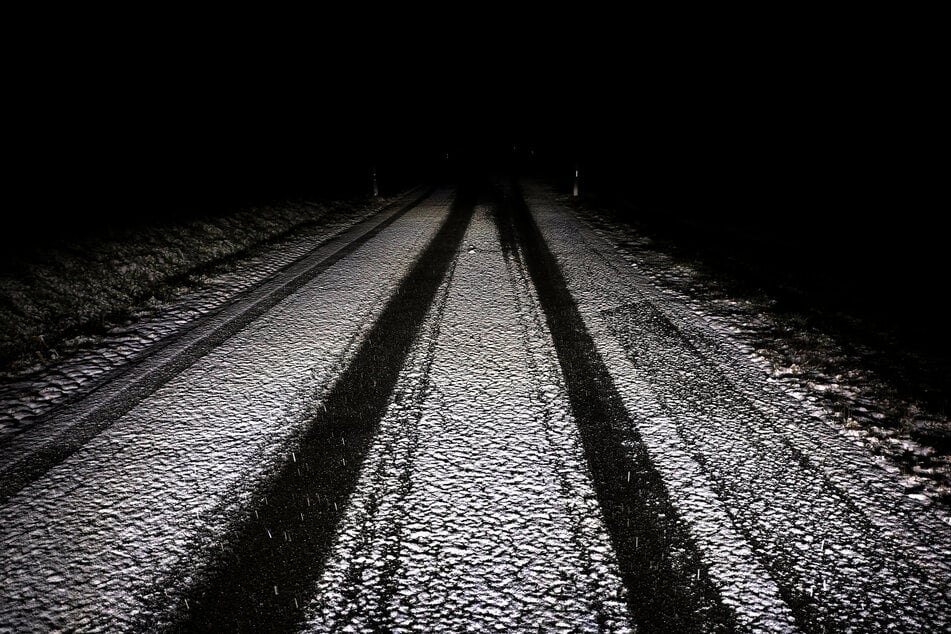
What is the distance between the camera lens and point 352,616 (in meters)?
2.09

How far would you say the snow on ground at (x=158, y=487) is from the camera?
223 cm

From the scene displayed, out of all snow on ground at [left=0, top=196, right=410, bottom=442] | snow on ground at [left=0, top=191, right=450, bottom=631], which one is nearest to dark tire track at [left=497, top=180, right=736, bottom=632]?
snow on ground at [left=0, top=191, right=450, bottom=631]

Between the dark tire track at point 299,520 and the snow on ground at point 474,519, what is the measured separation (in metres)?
0.11

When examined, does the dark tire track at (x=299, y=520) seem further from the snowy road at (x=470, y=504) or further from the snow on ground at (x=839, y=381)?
the snow on ground at (x=839, y=381)

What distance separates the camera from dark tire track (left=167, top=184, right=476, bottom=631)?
2117 mm

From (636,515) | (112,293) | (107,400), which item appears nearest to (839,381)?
(636,515)

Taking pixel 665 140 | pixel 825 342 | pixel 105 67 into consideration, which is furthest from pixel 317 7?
pixel 825 342

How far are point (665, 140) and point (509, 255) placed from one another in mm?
30857

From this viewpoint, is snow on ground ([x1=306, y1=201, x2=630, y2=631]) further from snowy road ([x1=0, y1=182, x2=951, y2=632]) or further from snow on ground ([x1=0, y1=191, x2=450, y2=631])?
snow on ground ([x1=0, y1=191, x2=450, y2=631])

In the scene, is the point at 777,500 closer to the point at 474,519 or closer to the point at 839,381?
the point at 474,519

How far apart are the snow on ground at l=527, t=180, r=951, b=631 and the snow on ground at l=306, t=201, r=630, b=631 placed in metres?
0.60

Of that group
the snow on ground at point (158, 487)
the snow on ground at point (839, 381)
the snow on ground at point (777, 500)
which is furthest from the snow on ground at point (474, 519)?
the snow on ground at point (839, 381)

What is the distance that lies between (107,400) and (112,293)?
333cm

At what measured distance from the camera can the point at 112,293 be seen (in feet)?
21.1
